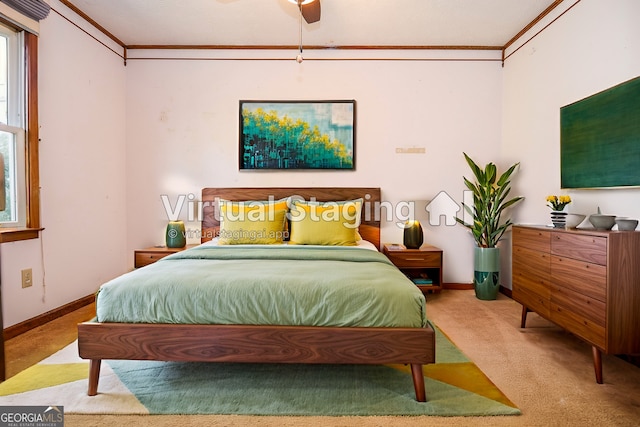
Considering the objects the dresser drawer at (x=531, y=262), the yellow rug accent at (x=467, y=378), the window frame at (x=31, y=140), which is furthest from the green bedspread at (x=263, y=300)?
the window frame at (x=31, y=140)

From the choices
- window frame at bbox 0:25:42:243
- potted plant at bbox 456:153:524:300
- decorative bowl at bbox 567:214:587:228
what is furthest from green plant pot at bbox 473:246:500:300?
window frame at bbox 0:25:42:243

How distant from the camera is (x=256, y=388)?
1.96 m

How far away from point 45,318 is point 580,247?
3.98 metres

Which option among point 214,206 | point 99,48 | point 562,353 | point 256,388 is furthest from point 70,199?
point 562,353

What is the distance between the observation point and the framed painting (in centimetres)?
411

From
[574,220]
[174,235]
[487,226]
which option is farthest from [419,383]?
[174,235]

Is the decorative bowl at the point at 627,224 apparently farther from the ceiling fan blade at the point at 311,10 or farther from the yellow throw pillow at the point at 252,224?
the yellow throw pillow at the point at 252,224

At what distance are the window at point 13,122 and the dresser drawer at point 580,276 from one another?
395 cm

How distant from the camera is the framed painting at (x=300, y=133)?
4.11 metres

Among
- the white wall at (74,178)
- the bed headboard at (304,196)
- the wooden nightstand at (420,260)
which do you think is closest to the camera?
the white wall at (74,178)

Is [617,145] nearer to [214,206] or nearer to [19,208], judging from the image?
[214,206]

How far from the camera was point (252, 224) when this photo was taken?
3453 millimetres

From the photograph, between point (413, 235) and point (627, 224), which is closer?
point (627, 224)

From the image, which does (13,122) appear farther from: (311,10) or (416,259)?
(416,259)
